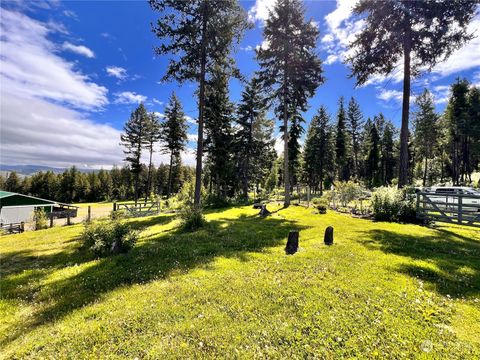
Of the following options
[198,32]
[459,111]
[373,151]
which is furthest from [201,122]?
[373,151]

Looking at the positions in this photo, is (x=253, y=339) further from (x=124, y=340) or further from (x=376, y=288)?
(x=376, y=288)

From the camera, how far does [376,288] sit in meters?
4.88

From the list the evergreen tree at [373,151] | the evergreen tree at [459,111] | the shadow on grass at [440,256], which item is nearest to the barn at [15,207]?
the shadow on grass at [440,256]

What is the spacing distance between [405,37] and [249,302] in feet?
55.1

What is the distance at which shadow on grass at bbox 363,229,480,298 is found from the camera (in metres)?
5.02

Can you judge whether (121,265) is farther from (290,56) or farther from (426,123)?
(426,123)

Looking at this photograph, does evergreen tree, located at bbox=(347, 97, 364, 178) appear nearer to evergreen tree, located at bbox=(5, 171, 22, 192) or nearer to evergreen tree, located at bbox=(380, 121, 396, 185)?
evergreen tree, located at bbox=(380, 121, 396, 185)

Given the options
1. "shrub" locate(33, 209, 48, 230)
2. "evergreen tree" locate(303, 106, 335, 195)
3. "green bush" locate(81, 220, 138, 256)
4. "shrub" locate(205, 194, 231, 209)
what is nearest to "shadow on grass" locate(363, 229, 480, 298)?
"green bush" locate(81, 220, 138, 256)

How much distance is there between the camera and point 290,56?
19.3 m

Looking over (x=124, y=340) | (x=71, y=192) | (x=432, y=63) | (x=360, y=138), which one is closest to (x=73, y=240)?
(x=124, y=340)

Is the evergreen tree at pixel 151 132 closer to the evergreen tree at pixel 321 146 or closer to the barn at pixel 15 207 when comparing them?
the barn at pixel 15 207

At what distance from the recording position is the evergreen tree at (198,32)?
1349 cm

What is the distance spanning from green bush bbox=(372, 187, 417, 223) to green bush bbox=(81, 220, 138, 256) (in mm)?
12826

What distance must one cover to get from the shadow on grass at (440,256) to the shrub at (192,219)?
24.5 ft
